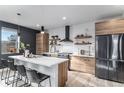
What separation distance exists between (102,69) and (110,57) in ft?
1.79

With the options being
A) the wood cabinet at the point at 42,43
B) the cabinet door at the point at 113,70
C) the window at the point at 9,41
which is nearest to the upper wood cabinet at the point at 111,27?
the cabinet door at the point at 113,70

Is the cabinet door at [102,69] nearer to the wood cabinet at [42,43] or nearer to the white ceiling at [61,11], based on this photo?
the white ceiling at [61,11]

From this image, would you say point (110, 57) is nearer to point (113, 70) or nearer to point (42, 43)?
point (113, 70)

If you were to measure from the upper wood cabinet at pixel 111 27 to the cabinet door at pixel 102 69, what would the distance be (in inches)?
43.8

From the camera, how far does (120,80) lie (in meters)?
3.11

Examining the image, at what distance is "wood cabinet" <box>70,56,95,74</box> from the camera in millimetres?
3992

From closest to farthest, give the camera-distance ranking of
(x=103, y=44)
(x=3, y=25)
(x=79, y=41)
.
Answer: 1. (x=103, y=44)
2. (x=3, y=25)
3. (x=79, y=41)

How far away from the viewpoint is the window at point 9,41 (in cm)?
475

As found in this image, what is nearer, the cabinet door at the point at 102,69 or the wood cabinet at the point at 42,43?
the cabinet door at the point at 102,69

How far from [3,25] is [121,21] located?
5233 millimetres

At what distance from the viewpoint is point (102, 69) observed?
3.45 m

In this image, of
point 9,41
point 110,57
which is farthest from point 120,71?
point 9,41
